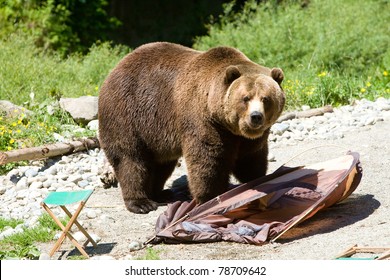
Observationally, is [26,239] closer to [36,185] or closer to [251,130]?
[36,185]

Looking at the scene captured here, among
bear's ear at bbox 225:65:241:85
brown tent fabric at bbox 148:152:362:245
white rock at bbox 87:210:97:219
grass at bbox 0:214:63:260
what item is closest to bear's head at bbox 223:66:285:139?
bear's ear at bbox 225:65:241:85

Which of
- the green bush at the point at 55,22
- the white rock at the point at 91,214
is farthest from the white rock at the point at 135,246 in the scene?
the green bush at the point at 55,22

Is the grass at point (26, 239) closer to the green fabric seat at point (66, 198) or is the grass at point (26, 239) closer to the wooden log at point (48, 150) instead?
the green fabric seat at point (66, 198)

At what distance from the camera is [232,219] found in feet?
21.5

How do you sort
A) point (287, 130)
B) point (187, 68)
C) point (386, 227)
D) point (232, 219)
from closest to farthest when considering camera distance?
point (386, 227) → point (232, 219) → point (187, 68) → point (287, 130)

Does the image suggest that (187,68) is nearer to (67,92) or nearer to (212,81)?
(212,81)

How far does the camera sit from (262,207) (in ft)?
21.8

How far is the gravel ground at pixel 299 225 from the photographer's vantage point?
235 inches

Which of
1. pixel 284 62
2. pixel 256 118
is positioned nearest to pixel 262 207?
pixel 256 118

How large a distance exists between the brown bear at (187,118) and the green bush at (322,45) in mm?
3640

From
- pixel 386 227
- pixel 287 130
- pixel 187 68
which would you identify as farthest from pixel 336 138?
pixel 386 227

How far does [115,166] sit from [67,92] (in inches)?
143

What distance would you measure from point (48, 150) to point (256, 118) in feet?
10.8

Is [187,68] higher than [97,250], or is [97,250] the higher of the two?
[187,68]
